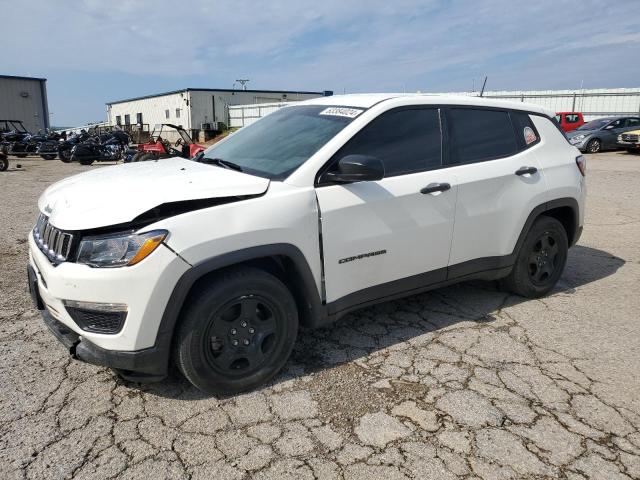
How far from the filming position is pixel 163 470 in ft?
7.40

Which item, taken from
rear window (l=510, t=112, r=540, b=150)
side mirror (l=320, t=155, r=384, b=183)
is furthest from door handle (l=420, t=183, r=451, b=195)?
rear window (l=510, t=112, r=540, b=150)

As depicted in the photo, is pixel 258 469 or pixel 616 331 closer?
pixel 258 469

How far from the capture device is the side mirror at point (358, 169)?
286cm

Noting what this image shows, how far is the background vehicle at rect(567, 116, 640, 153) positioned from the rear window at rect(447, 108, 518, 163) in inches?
706

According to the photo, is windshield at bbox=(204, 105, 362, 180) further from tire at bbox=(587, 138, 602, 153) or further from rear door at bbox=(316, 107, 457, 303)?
tire at bbox=(587, 138, 602, 153)

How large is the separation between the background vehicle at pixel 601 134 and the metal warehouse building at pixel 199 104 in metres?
21.2

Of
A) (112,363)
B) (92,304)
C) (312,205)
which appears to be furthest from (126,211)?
(312,205)

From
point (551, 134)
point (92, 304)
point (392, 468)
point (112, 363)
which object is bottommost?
point (392, 468)

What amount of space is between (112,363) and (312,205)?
4.55ft

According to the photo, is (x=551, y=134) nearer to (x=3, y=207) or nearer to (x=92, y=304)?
(x=92, y=304)

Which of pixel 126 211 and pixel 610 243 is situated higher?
pixel 126 211

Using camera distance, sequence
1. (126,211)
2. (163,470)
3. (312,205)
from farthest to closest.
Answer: (312,205) → (126,211) → (163,470)

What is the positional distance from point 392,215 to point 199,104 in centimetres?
4053

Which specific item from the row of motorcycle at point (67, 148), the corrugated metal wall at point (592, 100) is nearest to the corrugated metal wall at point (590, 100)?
the corrugated metal wall at point (592, 100)
